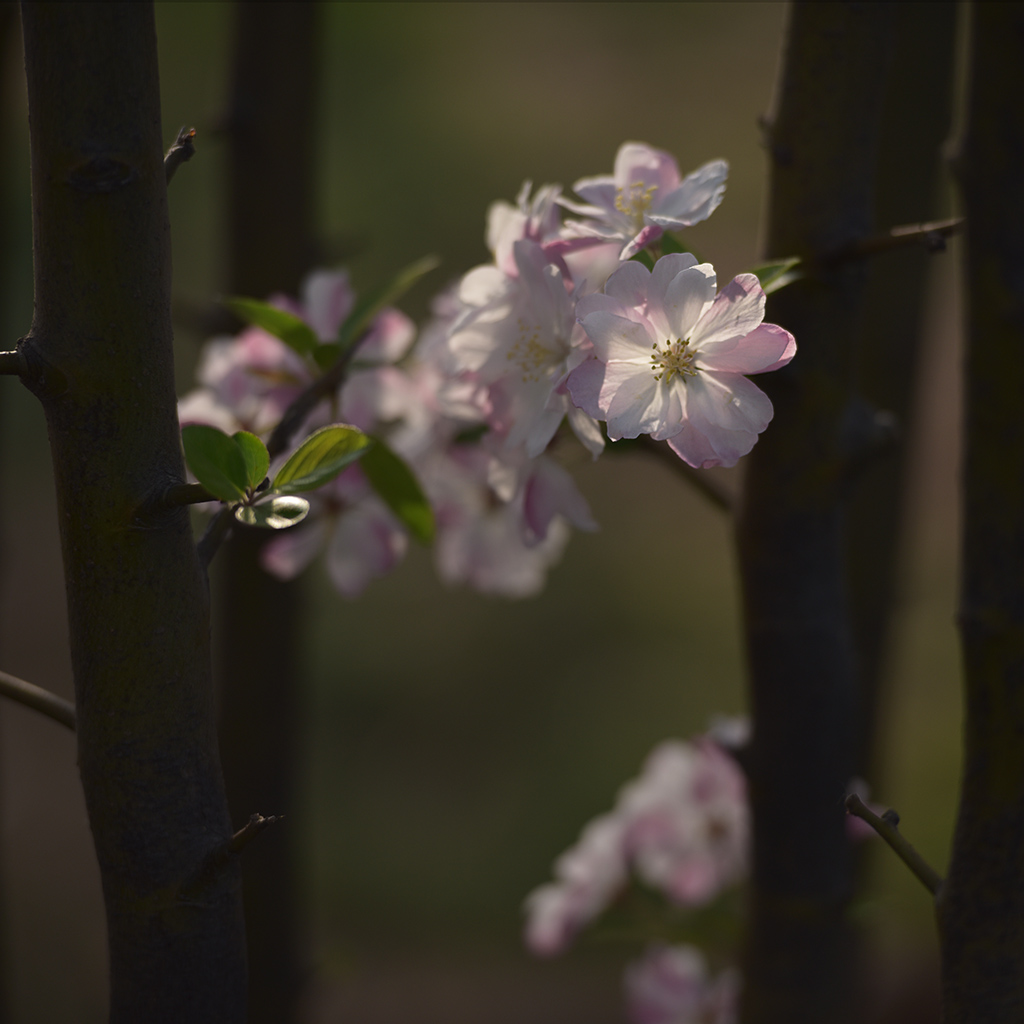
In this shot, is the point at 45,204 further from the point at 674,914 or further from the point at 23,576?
the point at 23,576

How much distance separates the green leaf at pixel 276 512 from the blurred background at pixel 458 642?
273 mm

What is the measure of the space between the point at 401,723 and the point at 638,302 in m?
2.18

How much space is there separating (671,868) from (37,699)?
2.04 ft

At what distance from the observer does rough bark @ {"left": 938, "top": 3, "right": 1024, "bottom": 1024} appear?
16.7 inches

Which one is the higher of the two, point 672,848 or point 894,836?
point 894,836

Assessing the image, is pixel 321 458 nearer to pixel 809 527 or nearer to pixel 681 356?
pixel 681 356

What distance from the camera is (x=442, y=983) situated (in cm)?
196

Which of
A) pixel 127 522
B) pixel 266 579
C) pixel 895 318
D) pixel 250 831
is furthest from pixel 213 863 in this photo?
pixel 895 318

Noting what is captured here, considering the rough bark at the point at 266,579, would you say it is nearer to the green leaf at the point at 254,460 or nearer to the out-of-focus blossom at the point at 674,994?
the out-of-focus blossom at the point at 674,994

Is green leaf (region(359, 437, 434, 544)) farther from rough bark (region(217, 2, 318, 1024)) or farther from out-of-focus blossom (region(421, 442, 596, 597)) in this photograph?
rough bark (region(217, 2, 318, 1024))

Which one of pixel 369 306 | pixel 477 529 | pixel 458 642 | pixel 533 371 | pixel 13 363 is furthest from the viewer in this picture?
pixel 458 642

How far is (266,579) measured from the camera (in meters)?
0.88

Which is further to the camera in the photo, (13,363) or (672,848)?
(672,848)

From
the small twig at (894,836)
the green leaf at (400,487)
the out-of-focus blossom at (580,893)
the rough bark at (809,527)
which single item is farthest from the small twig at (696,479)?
the out-of-focus blossom at (580,893)
